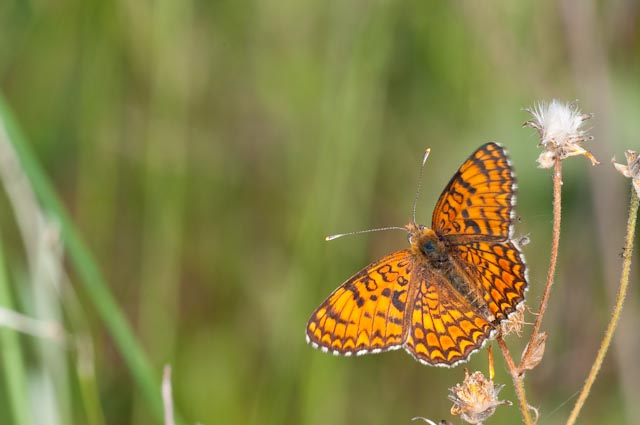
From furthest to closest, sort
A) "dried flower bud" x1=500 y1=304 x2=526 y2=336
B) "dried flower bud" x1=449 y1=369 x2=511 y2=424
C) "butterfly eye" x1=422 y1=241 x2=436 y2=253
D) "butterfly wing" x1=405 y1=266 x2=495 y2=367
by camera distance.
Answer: "butterfly eye" x1=422 y1=241 x2=436 y2=253 → "butterfly wing" x1=405 y1=266 x2=495 y2=367 → "dried flower bud" x1=500 y1=304 x2=526 y2=336 → "dried flower bud" x1=449 y1=369 x2=511 y2=424

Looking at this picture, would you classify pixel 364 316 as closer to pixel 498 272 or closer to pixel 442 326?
pixel 442 326

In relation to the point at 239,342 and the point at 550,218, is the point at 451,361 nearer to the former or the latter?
the point at 550,218

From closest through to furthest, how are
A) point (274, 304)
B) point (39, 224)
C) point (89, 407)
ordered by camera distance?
1. point (89, 407)
2. point (39, 224)
3. point (274, 304)

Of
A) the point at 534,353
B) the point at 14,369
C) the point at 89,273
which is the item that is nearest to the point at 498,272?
the point at 534,353

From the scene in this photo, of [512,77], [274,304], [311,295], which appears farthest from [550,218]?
[274,304]

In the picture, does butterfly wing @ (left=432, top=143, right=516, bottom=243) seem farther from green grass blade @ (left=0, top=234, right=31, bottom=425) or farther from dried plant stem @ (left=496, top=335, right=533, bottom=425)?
green grass blade @ (left=0, top=234, right=31, bottom=425)

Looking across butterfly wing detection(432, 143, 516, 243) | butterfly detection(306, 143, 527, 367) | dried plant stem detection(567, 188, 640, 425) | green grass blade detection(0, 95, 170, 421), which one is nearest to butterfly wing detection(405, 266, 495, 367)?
butterfly detection(306, 143, 527, 367)

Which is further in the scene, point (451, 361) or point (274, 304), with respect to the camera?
point (274, 304)
